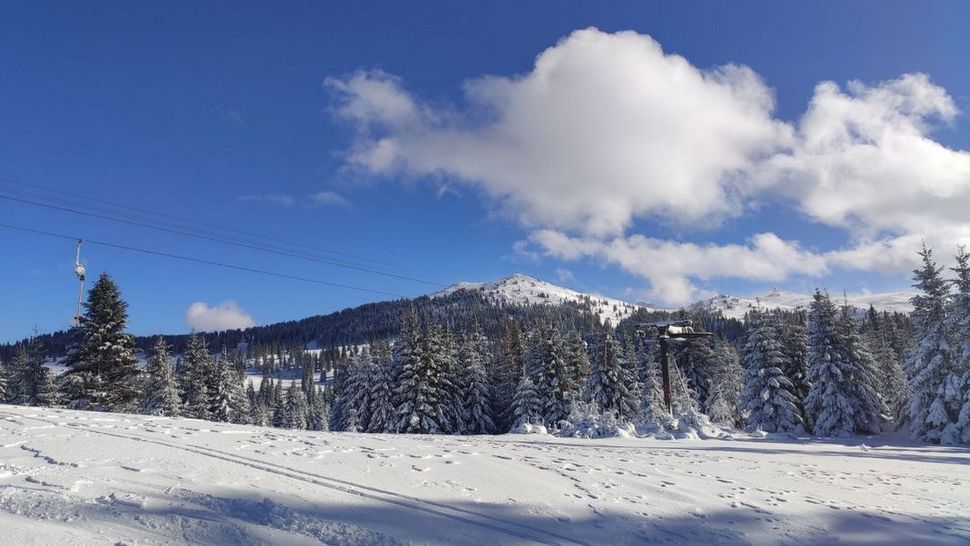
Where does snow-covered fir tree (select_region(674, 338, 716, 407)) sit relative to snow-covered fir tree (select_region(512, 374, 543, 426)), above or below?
above

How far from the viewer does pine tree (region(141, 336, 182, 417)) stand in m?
41.7

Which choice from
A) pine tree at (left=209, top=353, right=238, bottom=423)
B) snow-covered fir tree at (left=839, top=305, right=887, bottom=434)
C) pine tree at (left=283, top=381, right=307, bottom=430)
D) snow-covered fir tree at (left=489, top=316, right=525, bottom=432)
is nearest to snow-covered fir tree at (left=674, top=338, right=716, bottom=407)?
snow-covered fir tree at (left=839, top=305, right=887, bottom=434)

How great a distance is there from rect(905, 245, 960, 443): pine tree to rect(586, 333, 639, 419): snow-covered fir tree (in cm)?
1865

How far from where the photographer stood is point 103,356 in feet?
109

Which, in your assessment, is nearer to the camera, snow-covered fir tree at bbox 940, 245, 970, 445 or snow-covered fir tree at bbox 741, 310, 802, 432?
snow-covered fir tree at bbox 940, 245, 970, 445

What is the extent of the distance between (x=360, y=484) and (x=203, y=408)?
41.3 metres

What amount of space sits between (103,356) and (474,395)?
2714 centimetres

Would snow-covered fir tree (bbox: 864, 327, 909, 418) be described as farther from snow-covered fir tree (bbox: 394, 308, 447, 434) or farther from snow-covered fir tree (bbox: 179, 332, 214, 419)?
snow-covered fir tree (bbox: 179, 332, 214, 419)

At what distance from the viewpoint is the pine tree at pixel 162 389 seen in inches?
1641

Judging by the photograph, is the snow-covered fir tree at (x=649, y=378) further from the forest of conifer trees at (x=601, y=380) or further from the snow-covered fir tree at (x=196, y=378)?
the snow-covered fir tree at (x=196, y=378)

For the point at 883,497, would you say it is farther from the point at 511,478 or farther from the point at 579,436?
the point at 579,436

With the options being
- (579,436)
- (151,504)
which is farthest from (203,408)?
(151,504)

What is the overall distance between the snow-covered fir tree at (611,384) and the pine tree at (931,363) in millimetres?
18650

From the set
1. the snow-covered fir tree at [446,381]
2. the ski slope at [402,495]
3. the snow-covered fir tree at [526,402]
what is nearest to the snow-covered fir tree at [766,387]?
the snow-covered fir tree at [526,402]
